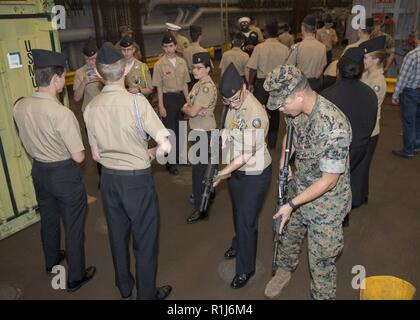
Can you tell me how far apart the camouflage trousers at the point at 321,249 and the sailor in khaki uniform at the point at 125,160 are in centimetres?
97

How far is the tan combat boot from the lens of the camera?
8.77 feet

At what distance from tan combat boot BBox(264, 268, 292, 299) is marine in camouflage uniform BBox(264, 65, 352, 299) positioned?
38cm

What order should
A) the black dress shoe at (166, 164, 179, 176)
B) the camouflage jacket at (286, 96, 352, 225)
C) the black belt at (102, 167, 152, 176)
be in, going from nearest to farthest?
the camouflage jacket at (286, 96, 352, 225)
the black belt at (102, 167, 152, 176)
the black dress shoe at (166, 164, 179, 176)

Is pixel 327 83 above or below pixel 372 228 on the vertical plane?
above

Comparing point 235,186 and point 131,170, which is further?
point 235,186

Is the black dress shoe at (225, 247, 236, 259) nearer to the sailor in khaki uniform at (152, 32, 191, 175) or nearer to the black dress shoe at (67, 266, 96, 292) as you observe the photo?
the black dress shoe at (67, 266, 96, 292)

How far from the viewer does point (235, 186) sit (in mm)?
2564

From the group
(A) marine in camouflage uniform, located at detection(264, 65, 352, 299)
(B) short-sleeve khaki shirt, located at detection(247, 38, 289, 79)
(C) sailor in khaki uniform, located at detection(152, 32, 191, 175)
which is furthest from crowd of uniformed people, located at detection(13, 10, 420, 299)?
(B) short-sleeve khaki shirt, located at detection(247, 38, 289, 79)

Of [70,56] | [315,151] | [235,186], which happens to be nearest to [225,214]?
[235,186]

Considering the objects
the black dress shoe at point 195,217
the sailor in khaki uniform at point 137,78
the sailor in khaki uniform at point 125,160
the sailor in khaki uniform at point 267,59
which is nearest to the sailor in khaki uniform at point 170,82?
the sailor in khaki uniform at point 137,78

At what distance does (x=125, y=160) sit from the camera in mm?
2176

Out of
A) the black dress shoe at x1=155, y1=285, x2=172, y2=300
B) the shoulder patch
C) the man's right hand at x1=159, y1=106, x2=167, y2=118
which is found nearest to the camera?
the shoulder patch

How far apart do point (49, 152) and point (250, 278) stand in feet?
6.05

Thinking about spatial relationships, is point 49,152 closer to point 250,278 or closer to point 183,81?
point 250,278
